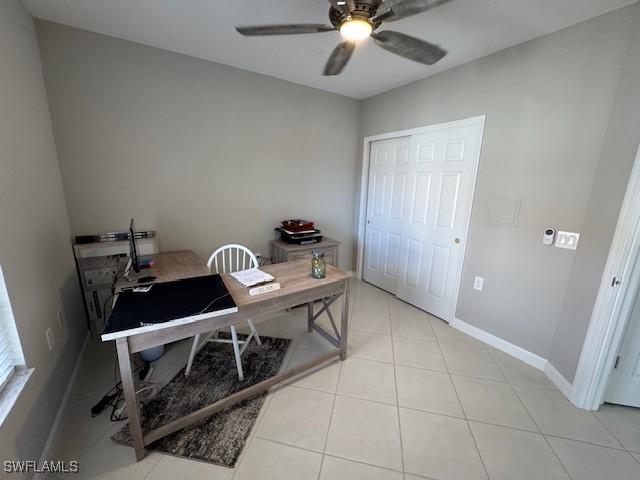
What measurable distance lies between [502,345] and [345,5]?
9.42 feet

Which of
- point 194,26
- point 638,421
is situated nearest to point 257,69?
point 194,26

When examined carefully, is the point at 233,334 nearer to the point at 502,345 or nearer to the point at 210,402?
the point at 210,402

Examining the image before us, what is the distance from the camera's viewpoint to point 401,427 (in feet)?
5.22

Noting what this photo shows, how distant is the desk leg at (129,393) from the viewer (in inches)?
47.2

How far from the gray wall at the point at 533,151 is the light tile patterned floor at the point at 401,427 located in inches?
19.5

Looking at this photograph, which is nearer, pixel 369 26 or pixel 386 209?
pixel 369 26

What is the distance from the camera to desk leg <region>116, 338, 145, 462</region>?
120cm

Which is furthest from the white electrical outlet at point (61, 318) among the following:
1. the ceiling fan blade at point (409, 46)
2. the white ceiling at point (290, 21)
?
the ceiling fan blade at point (409, 46)

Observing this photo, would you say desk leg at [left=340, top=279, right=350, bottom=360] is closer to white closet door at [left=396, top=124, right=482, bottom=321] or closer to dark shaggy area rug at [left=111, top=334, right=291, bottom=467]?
dark shaggy area rug at [left=111, top=334, right=291, bottom=467]

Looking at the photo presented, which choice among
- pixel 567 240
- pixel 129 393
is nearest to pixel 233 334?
pixel 129 393

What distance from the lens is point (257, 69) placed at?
269cm

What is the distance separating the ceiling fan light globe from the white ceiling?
530mm

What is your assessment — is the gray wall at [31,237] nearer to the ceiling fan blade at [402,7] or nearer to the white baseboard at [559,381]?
the ceiling fan blade at [402,7]

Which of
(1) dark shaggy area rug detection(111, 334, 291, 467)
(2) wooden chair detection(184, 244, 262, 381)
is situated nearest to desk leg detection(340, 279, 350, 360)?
(1) dark shaggy area rug detection(111, 334, 291, 467)
